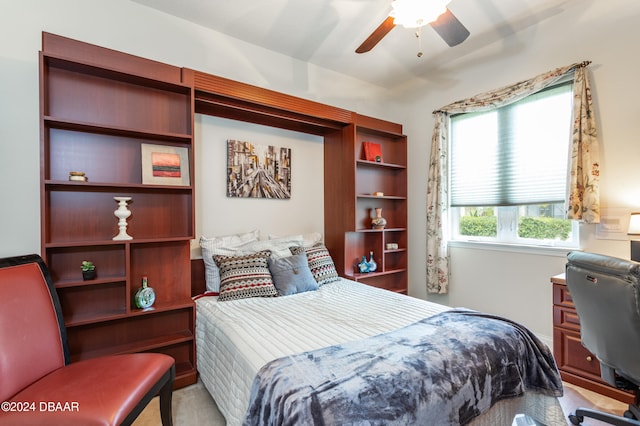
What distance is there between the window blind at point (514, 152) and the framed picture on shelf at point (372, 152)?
832 millimetres

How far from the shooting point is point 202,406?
6.35 ft

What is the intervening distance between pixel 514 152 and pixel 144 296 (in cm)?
343

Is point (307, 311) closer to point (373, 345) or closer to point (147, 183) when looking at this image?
point (373, 345)

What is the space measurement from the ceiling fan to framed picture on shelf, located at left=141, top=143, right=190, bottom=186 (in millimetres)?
1688

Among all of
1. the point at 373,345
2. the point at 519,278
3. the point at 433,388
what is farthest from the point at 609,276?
the point at 519,278

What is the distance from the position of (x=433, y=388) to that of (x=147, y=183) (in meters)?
2.17

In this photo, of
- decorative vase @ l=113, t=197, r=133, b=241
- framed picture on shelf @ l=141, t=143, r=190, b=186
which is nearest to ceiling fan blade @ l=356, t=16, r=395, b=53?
framed picture on shelf @ l=141, t=143, r=190, b=186

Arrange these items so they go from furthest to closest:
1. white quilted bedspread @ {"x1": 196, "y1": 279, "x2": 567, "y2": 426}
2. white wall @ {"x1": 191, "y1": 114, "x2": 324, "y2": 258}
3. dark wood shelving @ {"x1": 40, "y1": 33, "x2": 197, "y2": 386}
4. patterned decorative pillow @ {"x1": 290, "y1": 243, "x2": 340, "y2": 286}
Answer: patterned decorative pillow @ {"x1": 290, "y1": 243, "x2": 340, "y2": 286}, white wall @ {"x1": 191, "y1": 114, "x2": 324, "y2": 258}, dark wood shelving @ {"x1": 40, "y1": 33, "x2": 197, "y2": 386}, white quilted bedspread @ {"x1": 196, "y1": 279, "x2": 567, "y2": 426}

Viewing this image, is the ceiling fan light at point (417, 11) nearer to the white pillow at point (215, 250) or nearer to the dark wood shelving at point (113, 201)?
the dark wood shelving at point (113, 201)

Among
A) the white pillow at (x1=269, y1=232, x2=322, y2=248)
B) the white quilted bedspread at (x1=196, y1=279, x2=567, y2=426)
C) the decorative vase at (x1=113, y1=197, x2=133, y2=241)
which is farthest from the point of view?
the white pillow at (x1=269, y1=232, x2=322, y2=248)

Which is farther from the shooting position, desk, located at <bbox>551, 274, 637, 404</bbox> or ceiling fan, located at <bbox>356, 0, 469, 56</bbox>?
desk, located at <bbox>551, 274, 637, 404</bbox>

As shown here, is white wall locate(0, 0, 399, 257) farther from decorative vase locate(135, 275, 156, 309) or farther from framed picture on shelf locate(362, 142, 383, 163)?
decorative vase locate(135, 275, 156, 309)

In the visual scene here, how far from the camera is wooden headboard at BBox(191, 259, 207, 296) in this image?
2.60m

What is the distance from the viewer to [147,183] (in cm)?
215
